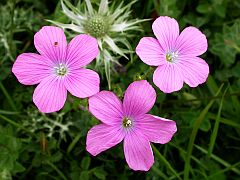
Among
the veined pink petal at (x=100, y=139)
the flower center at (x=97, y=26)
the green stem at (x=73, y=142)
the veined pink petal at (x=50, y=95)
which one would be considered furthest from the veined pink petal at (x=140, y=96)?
the green stem at (x=73, y=142)

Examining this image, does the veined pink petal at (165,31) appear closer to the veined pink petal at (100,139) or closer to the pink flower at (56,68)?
the pink flower at (56,68)

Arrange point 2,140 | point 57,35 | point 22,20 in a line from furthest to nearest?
point 22,20, point 2,140, point 57,35

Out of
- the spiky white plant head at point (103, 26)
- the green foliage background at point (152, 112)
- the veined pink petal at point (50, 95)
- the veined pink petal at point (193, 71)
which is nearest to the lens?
the veined pink petal at point (50, 95)

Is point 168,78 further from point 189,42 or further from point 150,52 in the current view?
point 189,42

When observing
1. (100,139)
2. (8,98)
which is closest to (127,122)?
(100,139)

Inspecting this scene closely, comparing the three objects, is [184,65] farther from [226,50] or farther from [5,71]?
[5,71]

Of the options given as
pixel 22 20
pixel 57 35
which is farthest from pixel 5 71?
pixel 57 35
